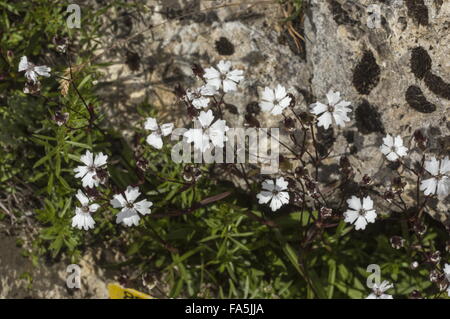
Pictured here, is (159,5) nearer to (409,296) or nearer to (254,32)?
(254,32)

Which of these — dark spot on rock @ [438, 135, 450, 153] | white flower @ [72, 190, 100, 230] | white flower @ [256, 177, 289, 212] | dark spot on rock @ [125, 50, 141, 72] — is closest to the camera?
dark spot on rock @ [438, 135, 450, 153]

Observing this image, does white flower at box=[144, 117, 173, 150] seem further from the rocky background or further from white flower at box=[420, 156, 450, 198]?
white flower at box=[420, 156, 450, 198]

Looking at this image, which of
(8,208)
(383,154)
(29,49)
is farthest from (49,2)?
(383,154)

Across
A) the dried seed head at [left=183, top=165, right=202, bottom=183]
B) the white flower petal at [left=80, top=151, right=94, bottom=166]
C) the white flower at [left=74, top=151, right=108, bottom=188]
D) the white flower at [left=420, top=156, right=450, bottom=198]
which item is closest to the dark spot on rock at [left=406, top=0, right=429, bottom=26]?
the white flower at [left=420, top=156, right=450, bottom=198]

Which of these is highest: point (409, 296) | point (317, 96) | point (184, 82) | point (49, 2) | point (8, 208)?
point (49, 2)

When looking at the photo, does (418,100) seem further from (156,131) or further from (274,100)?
(156,131)
